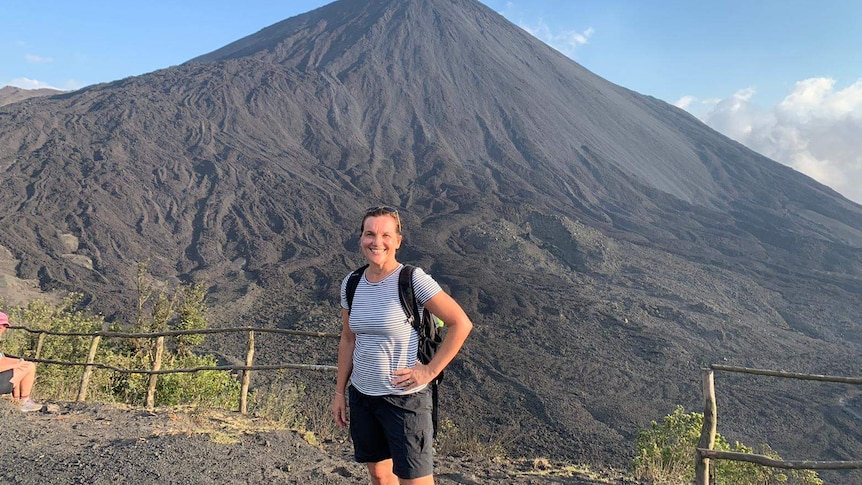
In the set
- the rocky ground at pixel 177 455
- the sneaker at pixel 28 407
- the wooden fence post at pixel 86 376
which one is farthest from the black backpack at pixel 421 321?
the wooden fence post at pixel 86 376

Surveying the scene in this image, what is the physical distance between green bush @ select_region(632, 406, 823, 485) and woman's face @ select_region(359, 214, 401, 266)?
3657 millimetres

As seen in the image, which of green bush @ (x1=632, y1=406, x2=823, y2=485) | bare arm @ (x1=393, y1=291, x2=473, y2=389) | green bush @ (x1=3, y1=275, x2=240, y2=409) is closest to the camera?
bare arm @ (x1=393, y1=291, x2=473, y2=389)

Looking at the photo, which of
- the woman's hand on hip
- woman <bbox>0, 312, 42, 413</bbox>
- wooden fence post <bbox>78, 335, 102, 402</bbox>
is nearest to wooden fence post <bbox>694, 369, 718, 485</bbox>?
the woman's hand on hip

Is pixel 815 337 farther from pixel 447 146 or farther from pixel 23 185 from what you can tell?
pixel 23 185

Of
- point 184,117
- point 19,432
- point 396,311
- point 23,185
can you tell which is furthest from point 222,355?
point 184,117

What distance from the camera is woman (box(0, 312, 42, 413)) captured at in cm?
454

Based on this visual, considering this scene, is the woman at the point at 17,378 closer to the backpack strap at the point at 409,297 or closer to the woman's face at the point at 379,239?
the woman's face at the point at 379,239

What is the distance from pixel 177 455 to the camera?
3902mm

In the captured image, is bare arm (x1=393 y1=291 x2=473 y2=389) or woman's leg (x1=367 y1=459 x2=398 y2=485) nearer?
bare arm (x1=393 y1=291 x2=473 y2=389)

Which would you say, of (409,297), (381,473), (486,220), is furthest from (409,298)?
(486,220)

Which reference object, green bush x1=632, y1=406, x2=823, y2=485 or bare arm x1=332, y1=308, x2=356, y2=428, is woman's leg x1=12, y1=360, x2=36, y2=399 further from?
green bush x1=632, y1=406, x2=823, y2=485

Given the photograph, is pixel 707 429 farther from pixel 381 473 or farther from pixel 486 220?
pixel 486 220

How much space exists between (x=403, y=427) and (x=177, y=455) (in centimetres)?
256

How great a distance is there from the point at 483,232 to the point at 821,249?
26394mm
